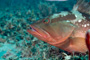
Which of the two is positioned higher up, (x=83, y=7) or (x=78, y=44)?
(x=83, y=7)

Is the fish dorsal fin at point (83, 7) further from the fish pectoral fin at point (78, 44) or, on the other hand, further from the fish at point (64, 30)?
the fish pectoral fin at point (78, 44)

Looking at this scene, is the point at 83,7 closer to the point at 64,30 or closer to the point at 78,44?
the point at 64,30

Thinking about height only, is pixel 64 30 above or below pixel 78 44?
above

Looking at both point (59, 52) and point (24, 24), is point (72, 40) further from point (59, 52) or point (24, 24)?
point (24, 24)

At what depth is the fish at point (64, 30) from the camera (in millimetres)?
2680

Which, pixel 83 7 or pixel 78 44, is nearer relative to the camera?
pixel 78 44

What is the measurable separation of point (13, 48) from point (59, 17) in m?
2.74

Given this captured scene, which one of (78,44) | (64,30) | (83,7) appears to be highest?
(83,7)

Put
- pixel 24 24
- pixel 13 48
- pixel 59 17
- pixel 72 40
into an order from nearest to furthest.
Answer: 1. pixel 72 40
2. pixel 59 17
3. pixel 13 48
4. pixel 24 24

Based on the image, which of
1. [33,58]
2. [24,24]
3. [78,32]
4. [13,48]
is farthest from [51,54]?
[24,24]

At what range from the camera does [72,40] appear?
267 centimetres

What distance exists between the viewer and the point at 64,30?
107 inches

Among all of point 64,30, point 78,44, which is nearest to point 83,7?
point 64,30

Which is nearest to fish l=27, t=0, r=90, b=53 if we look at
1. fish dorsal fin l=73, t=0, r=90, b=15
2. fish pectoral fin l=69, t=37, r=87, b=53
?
fish pectoral fin l=69, t=37, r=87, b=53
